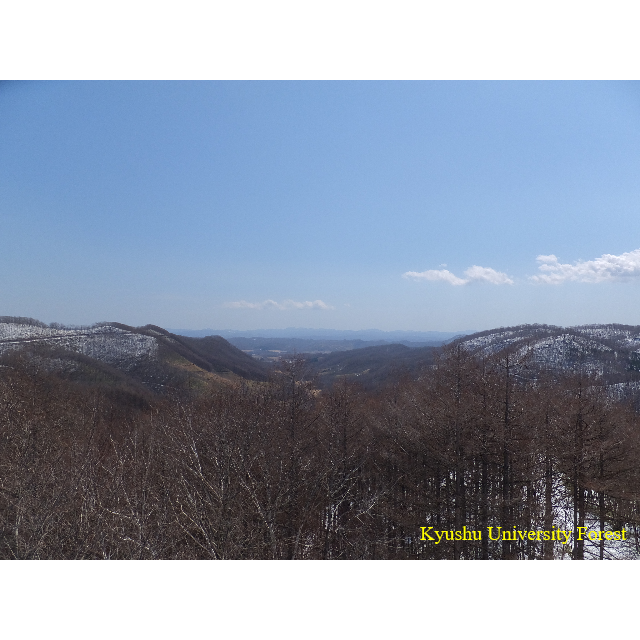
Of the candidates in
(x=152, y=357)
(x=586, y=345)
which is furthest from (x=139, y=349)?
(x=586, y=345)

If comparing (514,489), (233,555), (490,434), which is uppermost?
(490,434)

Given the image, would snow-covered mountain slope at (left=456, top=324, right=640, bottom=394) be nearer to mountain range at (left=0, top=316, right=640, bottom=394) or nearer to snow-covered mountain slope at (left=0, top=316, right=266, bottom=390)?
mountain range at (left=0, top=316, right=640, bottom=394)

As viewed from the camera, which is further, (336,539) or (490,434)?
(490,434)

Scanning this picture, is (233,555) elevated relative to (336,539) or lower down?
elevated

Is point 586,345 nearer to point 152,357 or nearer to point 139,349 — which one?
point 152,357

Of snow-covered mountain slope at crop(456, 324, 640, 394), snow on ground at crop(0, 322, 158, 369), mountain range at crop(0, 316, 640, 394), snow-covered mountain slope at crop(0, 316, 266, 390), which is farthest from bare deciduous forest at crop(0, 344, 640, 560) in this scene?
snow-covered mountain slope at crop(456, 324, 640, 394)

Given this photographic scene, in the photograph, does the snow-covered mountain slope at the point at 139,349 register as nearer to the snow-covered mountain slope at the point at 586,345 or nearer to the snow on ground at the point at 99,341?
the snow on ground at the point at 99,341

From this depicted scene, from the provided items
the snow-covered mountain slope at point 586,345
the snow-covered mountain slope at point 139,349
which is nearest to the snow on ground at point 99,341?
the snow-covered mountain slope at point 139,349
